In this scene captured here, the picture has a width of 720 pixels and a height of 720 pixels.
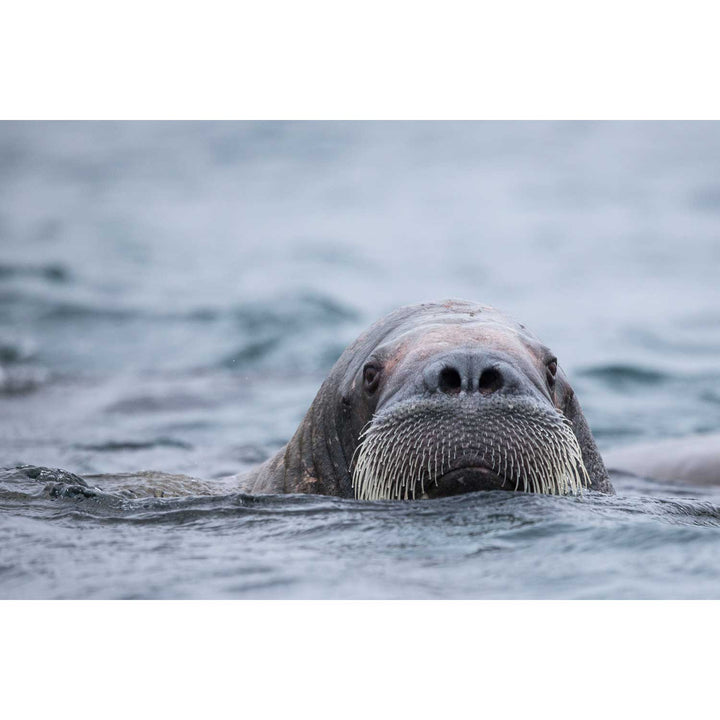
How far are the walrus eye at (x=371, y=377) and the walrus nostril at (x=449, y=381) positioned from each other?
2.17 feet

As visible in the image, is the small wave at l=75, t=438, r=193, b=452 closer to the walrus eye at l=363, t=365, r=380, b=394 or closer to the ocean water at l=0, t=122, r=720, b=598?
the ocean water at l=0, t=122, r=720, b=598

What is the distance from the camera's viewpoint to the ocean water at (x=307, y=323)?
5477mm

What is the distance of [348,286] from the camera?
22328 millimetres

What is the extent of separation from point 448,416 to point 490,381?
0.97ft

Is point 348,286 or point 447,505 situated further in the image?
point 348,286

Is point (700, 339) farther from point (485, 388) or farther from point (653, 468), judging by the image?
point (485, 388)

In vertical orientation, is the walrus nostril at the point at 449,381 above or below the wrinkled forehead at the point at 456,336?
below

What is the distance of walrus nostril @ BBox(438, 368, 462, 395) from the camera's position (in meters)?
5.90

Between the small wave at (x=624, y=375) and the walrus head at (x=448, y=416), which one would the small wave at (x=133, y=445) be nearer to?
the walrus head at (x=448, y=416)

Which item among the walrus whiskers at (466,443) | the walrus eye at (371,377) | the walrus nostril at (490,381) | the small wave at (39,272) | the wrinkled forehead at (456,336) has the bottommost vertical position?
the walrus whiskers at (466,443)

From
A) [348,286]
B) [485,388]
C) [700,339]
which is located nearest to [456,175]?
[348,286]

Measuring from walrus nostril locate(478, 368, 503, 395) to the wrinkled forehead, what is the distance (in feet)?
0.84

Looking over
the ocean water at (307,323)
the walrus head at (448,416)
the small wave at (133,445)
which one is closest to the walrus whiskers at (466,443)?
the walrus head at (448,416)

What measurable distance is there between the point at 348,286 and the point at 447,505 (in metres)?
16.5
